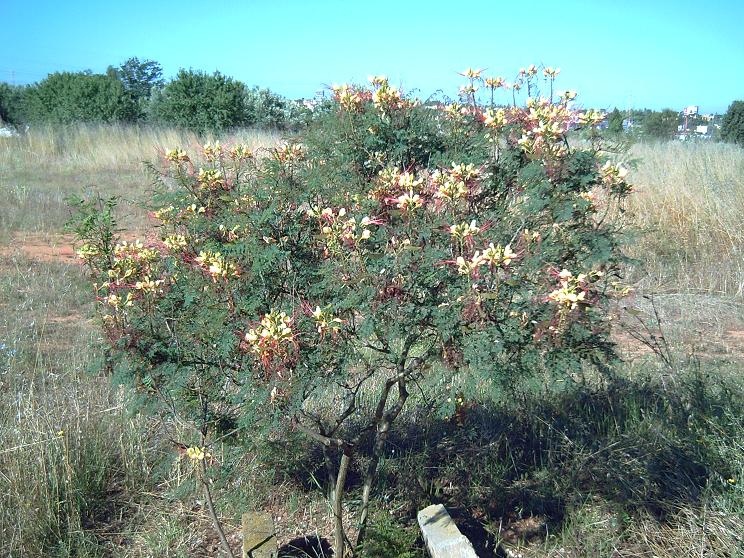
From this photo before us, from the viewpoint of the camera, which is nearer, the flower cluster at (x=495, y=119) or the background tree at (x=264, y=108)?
the flower cluster at (x=495, y=119)

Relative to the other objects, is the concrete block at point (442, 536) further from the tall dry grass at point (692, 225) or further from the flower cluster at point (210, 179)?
the tall dry grass at point (692, 225)

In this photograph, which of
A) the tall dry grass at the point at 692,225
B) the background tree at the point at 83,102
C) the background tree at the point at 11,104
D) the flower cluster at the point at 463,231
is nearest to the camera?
the flower cluster at the point at 463,231

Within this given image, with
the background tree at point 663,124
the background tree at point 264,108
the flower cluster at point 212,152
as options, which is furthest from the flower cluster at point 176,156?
the background tree at point 264,108

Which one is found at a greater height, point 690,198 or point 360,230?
point 360,230

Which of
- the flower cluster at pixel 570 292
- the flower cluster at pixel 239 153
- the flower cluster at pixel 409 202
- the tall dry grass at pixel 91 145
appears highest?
the tall dry grass at pixel 91 145

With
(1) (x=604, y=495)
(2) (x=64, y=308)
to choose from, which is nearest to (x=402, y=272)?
(1) (x=604, y=495)

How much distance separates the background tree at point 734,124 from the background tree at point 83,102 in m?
15.9

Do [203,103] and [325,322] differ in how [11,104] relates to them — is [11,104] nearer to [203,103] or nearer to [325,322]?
[203,103]

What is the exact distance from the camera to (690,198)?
27.0ft

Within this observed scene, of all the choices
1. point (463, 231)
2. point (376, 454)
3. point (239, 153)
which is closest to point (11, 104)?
point (239, 153)

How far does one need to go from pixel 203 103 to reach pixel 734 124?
522 inches

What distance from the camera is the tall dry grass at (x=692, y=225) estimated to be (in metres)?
6.88

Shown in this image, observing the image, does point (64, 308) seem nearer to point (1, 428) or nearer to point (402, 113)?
point (1, 428)

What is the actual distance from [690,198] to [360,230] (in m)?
7.30
